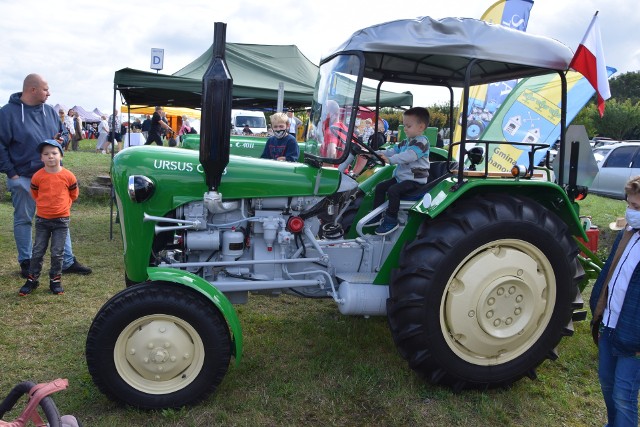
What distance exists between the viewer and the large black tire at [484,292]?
3.11 meters

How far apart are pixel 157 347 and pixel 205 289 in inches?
15.4

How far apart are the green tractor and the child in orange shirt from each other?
1.66 metres

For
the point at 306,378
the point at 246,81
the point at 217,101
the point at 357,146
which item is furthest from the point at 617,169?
the point at 217,101

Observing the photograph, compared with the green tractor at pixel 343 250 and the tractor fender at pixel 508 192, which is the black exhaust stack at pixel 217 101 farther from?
the tractor fender at pixel 508 192

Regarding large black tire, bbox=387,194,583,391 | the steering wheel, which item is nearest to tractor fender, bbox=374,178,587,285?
large black tire, bbox=387,194,583,391

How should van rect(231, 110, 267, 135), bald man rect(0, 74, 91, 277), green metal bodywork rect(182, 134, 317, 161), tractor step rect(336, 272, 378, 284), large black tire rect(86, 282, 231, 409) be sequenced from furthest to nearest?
van rect(231, 110, 267, 135), green metal bodywork rect(182, 134, 317, 161), bald man rect(0, 74, 91, 277), tractor step rect(336, 272, 378, 284), large black tire rect(86, 282, 231, 409)

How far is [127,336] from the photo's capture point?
9.61 feet

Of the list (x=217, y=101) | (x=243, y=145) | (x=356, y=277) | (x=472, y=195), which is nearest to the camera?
(x=217, y=101)

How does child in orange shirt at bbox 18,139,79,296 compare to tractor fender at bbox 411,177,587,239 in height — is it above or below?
below

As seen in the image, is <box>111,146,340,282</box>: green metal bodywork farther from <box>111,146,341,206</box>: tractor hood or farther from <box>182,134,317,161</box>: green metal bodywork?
<box>182,134,317,161</box>: green metal bodywork

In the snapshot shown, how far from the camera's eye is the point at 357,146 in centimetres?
367

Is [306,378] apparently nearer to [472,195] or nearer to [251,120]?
[472,195]

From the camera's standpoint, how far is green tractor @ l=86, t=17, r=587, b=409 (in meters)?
2.95

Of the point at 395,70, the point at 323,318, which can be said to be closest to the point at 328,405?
the point at 323,318
